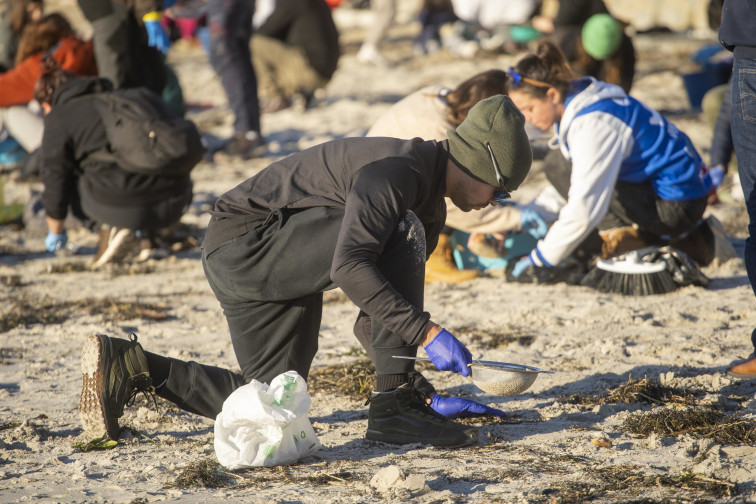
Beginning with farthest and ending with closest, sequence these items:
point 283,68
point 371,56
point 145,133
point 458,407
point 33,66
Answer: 1. point 371,56
2. point 283,68
3. point 33,66
4. point 145,133
5. point 458,407

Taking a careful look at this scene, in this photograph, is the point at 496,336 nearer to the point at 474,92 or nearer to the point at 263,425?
the point at 474,92

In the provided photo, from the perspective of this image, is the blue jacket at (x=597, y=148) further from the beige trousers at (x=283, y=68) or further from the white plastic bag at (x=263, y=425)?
the beige trousers at (x=283, y=68)

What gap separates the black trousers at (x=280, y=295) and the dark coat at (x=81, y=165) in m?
2.10

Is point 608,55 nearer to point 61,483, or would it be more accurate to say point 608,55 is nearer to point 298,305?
point 298,305

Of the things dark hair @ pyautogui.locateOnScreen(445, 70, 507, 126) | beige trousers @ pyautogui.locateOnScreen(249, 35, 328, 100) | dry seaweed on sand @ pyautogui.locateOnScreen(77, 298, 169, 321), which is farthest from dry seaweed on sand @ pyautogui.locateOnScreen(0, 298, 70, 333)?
beige trousers @ pyautogui.locateOnScreen(249, 35, 328, 100)

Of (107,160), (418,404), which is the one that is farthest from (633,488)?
(107,160)

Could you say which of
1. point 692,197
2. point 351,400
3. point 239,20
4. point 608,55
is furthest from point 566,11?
point 351,400

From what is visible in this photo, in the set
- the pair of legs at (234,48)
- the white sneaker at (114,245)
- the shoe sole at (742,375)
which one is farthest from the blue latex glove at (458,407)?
the pair of legs at (234,48)

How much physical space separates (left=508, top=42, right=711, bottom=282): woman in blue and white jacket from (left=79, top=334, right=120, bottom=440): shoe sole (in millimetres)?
2018

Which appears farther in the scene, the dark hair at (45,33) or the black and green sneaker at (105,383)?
the dark hair at (45,33)

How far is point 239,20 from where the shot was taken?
663cm

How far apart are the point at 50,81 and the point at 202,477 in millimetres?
3074

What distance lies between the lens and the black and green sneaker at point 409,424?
241 centimetres

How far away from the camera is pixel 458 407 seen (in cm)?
262
